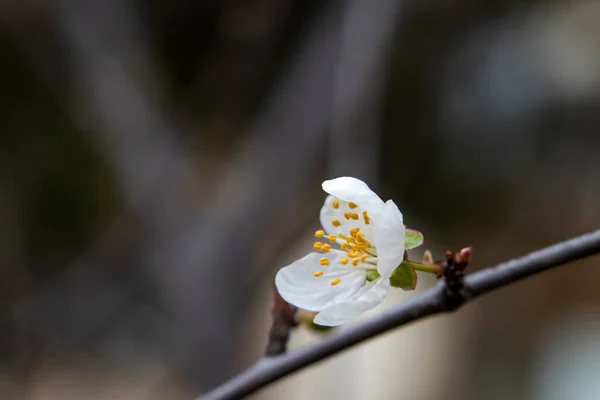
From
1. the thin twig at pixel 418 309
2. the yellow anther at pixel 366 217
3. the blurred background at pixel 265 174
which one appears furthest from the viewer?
the blurred background at pixel 265 174

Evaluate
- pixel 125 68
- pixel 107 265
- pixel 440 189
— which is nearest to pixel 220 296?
pixel 107 265

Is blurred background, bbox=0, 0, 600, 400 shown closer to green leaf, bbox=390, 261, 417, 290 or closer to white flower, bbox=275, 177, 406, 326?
white flower, bbox=275, 177, 406, 326

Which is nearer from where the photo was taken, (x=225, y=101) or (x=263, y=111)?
(x=263, y=111)

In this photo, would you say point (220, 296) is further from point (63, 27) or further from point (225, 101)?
point (63, 27)

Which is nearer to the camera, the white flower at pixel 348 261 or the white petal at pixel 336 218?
the white flower at pixel 348 261

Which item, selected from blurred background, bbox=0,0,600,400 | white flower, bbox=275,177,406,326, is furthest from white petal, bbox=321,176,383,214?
blurred background, bbox=0,0,600,400

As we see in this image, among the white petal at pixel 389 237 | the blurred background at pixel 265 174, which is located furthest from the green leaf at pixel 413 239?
the blurred background at pixel 265 174

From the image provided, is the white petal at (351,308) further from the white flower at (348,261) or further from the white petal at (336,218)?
the white petal at (336,218)
